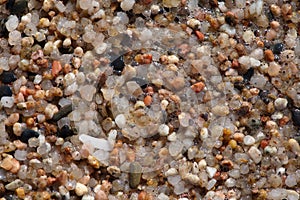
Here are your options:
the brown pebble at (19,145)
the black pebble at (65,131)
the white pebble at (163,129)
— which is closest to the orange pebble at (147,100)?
the white pebble at (163,129)

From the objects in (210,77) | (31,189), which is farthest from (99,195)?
(210,77)

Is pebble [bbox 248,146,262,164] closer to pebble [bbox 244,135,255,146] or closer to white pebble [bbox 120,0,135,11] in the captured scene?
pebble [bbox 244,135,255,146]

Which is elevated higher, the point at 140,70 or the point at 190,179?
the point at 140,70

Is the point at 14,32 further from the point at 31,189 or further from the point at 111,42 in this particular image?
the point at 31,189

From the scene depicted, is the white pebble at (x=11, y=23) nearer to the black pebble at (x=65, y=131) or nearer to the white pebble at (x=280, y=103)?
the black pebble at (x=65, y=131)

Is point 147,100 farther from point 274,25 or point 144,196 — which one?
point 274,25
